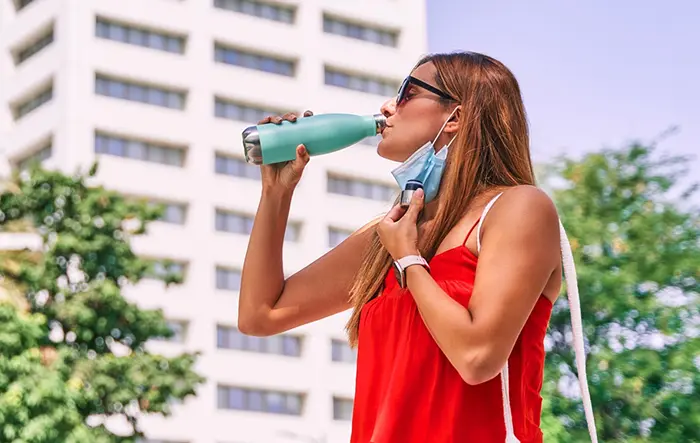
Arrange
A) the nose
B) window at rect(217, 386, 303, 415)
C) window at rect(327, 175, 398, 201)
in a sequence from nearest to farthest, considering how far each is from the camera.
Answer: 1. the nose
2. window at rect(217, 386, 303, 415)
3. window at rect(327, 175, 398, 201)

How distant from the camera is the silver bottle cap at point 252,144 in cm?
277

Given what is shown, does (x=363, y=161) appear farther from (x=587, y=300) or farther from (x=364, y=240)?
(x=364, y=240)

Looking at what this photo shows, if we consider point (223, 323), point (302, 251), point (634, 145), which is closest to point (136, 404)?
point (634, 145)

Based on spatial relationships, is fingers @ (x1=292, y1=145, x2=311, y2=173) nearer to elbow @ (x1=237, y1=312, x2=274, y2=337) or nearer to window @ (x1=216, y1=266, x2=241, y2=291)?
elbow @ (x1=237, y1=312, x2=274, y2=337)

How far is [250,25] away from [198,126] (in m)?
5.16

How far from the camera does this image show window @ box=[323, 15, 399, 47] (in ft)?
163

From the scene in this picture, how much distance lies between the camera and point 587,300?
21.8 metres

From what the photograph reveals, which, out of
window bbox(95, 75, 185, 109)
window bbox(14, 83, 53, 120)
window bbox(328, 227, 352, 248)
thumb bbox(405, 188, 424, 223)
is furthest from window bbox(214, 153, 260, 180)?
thumb bbox(405, 188, 424, 223)

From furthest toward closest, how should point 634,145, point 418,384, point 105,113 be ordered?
point 105,113 < point 634,145 < point 418,384

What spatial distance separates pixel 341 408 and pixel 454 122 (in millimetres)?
43666

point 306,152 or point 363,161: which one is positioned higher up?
point 363,161

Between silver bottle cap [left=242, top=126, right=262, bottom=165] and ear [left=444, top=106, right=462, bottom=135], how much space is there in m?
0.44

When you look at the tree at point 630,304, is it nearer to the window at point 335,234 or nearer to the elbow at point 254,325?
the elbow at point 254,325

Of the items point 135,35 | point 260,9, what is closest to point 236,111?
point 260,9
